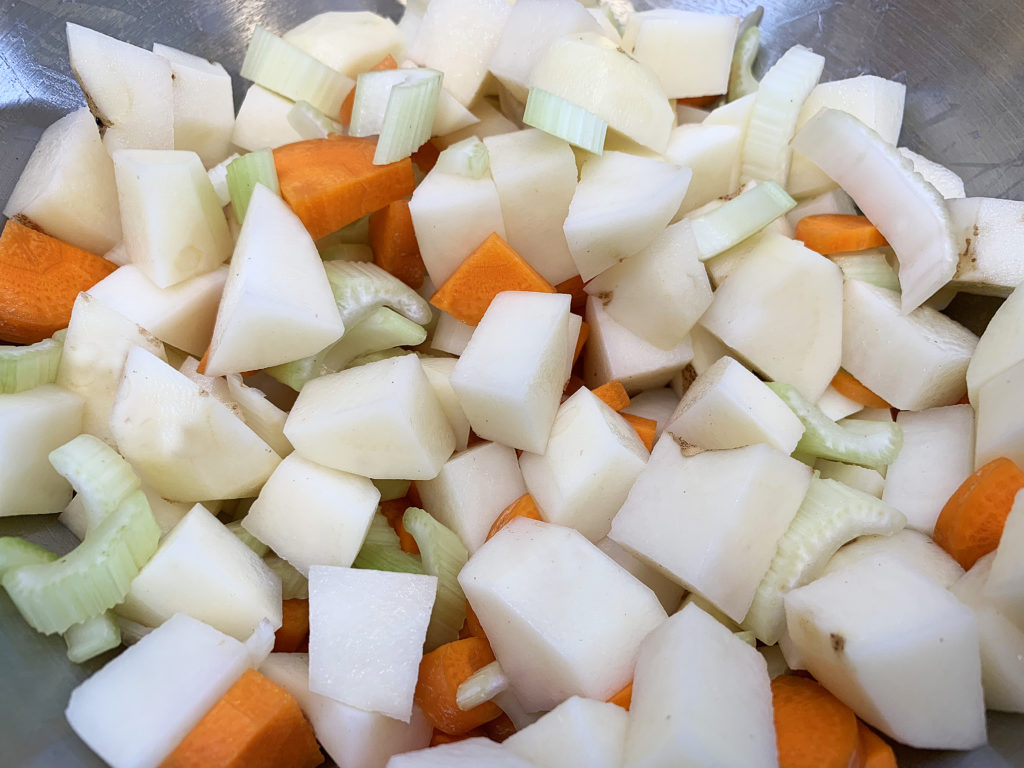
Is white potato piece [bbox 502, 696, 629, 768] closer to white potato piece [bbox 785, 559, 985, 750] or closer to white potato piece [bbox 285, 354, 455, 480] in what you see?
white potato piece [bbox 785, 559, 985, 750]

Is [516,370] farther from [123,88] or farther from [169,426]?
[123,88]

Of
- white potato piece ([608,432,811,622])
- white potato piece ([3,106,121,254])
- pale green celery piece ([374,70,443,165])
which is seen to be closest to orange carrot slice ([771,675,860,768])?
white potato piece ([608,432,811,622])

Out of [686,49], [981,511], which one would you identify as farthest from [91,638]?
[686,49]

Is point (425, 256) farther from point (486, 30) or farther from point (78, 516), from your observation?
point (78, 516)

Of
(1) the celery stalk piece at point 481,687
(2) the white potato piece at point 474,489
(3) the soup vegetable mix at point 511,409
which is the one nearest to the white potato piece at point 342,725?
(3) the soup vegetable mix at point 511,409

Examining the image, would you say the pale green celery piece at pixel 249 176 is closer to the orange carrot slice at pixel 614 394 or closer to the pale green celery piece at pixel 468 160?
the pale green celery piece at pixel 468 160

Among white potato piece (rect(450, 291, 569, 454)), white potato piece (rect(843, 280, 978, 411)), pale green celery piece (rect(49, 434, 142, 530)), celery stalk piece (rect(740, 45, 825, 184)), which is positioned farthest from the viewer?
celery stalk piece (rect(740, 45, 825, 184))

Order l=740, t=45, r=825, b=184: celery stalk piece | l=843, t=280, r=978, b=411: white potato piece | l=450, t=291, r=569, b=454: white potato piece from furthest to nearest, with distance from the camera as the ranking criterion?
1. l=740, t=45, r=825, b=184: celery stalk piece
2. l=843, t=280, r=978, b=411: white potato piece
3. l=450, t=291, r=569, b=454: white potato piece
